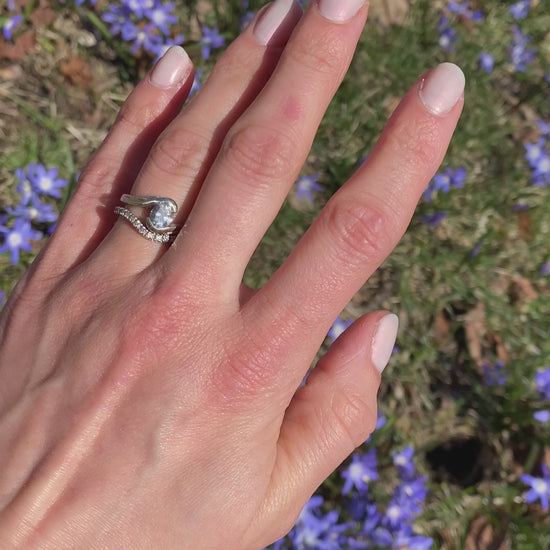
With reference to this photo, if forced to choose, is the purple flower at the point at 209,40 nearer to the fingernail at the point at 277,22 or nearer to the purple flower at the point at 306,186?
the purple flower at the point at 306,186

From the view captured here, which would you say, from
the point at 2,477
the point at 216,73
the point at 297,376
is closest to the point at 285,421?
the point at 297,376

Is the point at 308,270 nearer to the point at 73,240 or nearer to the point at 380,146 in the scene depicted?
the point at 380,146

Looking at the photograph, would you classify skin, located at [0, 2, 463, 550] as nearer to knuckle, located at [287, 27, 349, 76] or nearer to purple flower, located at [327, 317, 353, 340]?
knuckle, located at [287, 27, 349, 76]

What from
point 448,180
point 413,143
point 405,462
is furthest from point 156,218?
point 448,180

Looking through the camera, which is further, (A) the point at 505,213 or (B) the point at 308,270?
(A) the point at 505,213

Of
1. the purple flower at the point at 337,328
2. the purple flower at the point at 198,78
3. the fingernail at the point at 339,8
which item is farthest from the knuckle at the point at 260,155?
the purple flower at the point at 198,78

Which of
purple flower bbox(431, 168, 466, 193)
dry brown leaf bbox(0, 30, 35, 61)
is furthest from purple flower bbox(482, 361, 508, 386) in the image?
dry brown leaf bbox(0, 30, 35, 61)
